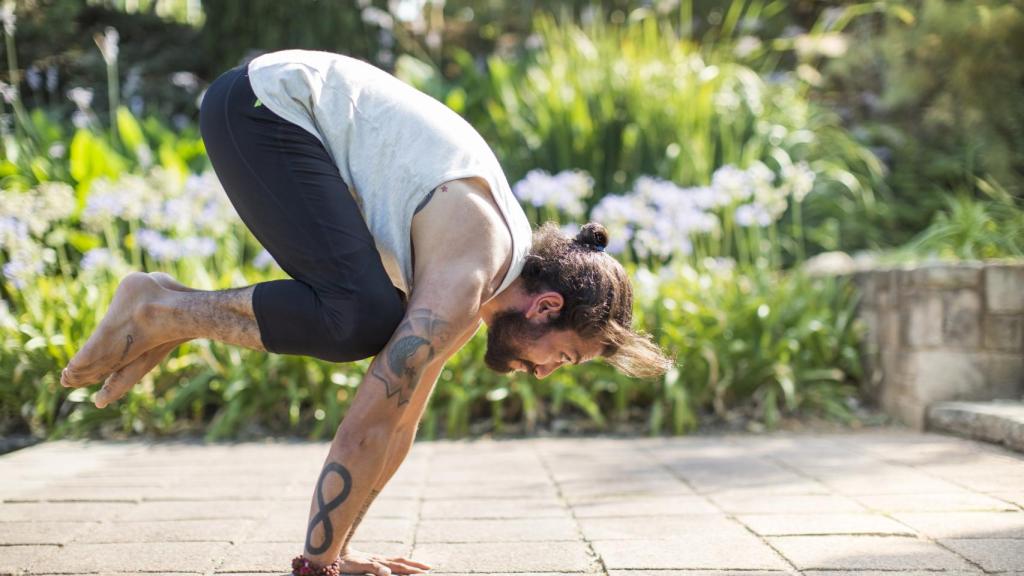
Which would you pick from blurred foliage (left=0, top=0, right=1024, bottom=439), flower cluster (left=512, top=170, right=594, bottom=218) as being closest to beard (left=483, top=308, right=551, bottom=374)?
blurred foliage (left=0, top=0, right=1024, bottom=439)

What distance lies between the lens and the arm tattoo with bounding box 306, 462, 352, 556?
5.96 ft

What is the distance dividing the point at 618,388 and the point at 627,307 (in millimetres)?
2207

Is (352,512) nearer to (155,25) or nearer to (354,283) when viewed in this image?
(354,283)

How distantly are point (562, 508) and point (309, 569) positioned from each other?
106cm

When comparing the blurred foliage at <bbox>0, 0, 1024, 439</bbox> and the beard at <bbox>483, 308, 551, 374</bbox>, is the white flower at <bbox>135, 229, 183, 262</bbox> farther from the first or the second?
the beard at <bbox>483, 308, 551, 374</bbox>

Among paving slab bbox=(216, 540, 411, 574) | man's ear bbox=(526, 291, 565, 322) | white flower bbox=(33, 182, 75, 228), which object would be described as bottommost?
paving slab bbox=(216, 540, 411, 574)

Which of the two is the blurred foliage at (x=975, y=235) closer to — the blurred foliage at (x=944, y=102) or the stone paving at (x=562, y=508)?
the blurred foliage at (x=944, y=102)

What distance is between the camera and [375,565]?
2.06 meters

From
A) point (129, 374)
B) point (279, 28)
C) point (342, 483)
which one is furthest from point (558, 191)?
point (279, 28)

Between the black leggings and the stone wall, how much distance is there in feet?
9.87

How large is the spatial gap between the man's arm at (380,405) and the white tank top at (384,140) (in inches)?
7.1

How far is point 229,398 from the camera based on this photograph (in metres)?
4.11

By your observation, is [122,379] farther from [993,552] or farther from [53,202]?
[53,202]

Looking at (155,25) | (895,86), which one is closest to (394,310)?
(895,86)
